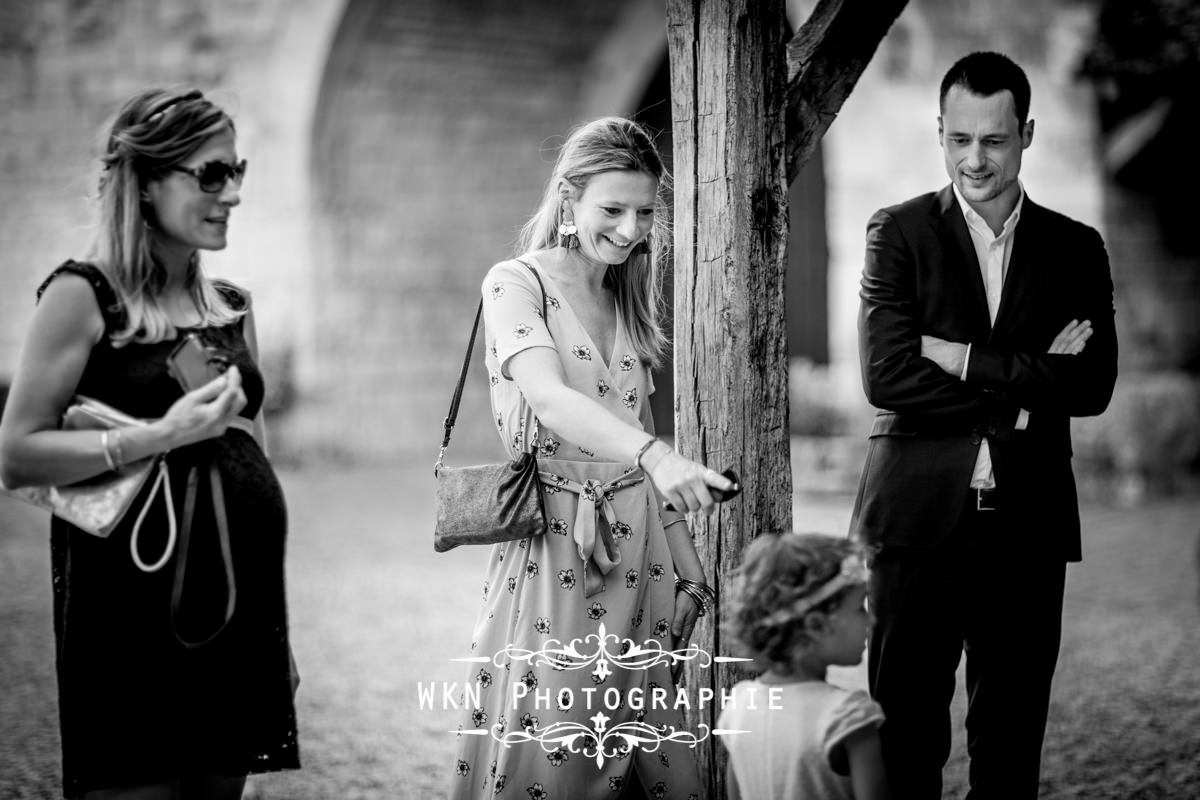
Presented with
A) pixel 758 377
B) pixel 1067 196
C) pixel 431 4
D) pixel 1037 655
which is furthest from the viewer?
pixel 431 4

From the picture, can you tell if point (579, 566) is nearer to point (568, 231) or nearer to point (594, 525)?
point (594, 525)

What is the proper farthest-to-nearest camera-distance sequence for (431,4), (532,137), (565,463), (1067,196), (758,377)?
(532,137) < (431,4) < (1067,196) < (758,377) < (565,463)

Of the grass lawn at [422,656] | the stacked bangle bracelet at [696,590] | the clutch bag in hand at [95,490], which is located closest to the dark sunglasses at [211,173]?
the clutch bag in hand at [95,490]

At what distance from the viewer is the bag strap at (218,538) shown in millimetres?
2775

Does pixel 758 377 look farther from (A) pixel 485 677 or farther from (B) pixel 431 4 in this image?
(B) pixel 431 4

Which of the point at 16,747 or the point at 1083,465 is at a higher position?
the point at 1083,465

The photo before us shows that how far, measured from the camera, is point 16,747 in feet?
16.6

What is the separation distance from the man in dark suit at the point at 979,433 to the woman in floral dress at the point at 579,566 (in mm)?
581

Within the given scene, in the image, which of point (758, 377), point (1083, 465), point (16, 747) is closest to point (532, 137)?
point (1083, 465)

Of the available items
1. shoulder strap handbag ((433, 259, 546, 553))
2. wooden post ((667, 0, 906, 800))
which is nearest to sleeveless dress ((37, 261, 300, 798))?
shoulder strap handbag ((433, 259, 546, 553))

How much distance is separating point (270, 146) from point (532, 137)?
2.55 metres

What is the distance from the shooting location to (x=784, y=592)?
101 inches

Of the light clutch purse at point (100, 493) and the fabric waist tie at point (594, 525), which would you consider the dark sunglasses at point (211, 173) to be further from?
the fabric waist tie at point (594, 525)

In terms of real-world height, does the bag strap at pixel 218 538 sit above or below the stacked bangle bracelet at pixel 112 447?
below
